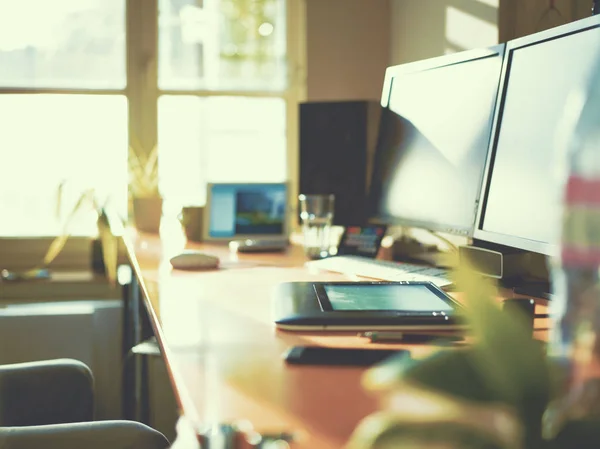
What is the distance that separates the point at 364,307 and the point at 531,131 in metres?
0.51

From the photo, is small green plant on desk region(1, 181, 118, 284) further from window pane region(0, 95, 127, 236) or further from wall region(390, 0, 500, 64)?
wall region(390, 0, 500, 64)

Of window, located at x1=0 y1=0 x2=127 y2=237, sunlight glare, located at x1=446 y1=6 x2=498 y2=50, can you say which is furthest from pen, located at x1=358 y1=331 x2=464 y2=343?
window, located at x1=0 y1=0 x2=127 y2=237

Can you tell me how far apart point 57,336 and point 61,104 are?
97 cm

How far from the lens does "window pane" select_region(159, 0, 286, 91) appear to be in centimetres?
311

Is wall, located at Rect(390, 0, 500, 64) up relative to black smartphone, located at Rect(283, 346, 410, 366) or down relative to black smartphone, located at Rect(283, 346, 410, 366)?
up

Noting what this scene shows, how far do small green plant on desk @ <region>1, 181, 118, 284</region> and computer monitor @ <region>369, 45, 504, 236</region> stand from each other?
3.42 ft

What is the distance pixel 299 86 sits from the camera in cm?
321

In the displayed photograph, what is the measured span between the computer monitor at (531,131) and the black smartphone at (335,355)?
1.47 feet

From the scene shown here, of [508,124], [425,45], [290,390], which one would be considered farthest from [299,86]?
[290,390]

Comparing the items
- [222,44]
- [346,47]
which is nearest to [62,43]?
[222,44]

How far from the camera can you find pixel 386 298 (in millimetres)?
1226

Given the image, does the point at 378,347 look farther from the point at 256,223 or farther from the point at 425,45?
the point at 425,45

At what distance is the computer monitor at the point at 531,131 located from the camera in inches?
50.4

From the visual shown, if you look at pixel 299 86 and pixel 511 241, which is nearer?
pixel 511 241
